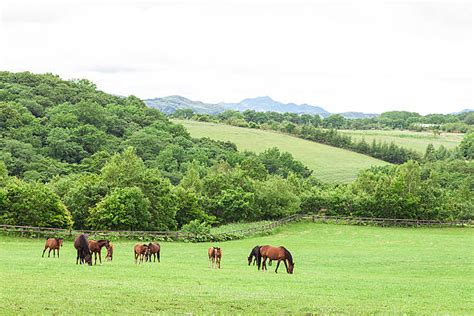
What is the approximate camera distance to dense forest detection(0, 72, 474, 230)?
175ft

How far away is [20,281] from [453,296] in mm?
15608

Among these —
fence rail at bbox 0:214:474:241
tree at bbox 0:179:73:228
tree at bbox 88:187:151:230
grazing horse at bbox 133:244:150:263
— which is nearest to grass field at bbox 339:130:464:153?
fence rail at bbox 0:214:474:241

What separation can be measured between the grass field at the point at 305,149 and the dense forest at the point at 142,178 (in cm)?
665

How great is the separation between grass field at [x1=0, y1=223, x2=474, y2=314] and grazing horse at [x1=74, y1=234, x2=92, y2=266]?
2.31 feet

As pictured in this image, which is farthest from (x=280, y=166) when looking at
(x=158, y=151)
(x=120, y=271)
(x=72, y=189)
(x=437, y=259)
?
(x=120, y=271)

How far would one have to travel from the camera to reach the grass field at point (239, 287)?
16.2 m

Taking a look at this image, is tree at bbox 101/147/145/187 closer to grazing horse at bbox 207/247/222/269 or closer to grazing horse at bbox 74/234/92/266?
grazing horse at bbox 207/247/222/269

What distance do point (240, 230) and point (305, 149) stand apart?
98.1 meters

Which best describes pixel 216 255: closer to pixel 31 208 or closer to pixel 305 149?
pixel 31 208

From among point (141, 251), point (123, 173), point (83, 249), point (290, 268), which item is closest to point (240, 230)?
point (123, 173)

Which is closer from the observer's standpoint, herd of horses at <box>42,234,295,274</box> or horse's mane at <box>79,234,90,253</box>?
horse's mane at <box>79,234,90,253</box>

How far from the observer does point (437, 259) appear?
36.5 meters

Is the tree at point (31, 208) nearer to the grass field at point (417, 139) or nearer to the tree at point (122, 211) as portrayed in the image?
the tree at point (122, 211)

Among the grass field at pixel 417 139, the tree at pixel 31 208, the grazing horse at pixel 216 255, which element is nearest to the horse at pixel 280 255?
the grazing horse at pixel 216 255
